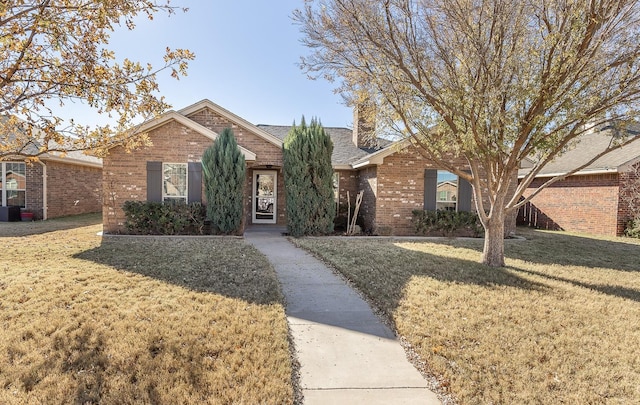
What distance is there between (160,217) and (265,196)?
15.2 feet

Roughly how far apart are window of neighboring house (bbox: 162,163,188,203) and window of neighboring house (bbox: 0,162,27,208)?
25.0ft

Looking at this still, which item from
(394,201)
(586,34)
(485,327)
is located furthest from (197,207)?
(586,34)

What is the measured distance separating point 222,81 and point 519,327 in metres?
9.92

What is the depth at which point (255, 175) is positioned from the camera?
45.8 ft

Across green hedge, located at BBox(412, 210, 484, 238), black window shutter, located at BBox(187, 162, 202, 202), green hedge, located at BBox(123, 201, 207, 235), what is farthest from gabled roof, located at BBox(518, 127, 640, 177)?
green hedge, located at BBox(123, 201, 207, 235)

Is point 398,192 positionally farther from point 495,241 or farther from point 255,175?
point 255,175

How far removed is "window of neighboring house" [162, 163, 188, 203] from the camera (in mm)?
11016

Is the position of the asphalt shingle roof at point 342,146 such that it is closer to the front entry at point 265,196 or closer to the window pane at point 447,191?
the front entry at point 265,196

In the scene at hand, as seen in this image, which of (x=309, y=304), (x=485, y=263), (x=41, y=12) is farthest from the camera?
(x=485, y=263)

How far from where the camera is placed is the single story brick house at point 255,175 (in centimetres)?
1078

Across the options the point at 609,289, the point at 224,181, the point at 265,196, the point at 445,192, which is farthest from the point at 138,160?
the point at 609,289

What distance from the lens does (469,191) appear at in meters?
11.9

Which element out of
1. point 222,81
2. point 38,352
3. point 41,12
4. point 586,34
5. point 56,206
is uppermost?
point 222,81

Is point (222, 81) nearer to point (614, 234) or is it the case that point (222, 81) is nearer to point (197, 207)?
point (197, 207)
